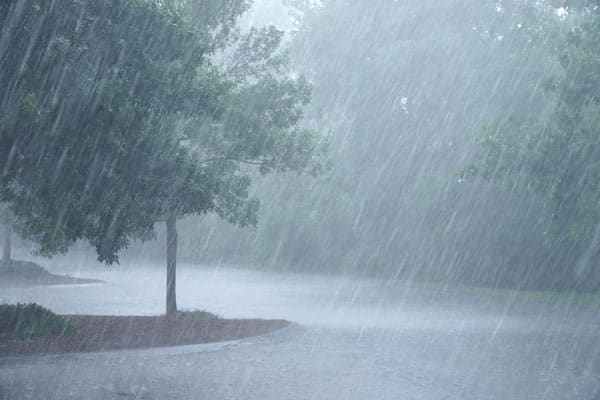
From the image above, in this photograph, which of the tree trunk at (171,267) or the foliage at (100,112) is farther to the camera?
the tree trunk at (171,267)

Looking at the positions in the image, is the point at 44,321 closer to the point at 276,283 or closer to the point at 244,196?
the point at 244,196

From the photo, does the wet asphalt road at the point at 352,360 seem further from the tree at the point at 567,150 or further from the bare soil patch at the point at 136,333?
the tree at the point at 567,150

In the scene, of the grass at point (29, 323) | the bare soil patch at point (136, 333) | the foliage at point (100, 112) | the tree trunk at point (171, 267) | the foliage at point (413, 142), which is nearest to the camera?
the foliage at point (100, 112)

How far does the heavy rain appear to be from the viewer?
10.4m

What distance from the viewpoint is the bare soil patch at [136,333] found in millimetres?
11500

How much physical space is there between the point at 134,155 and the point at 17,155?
1721 mm

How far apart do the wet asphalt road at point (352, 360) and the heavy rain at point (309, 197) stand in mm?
75

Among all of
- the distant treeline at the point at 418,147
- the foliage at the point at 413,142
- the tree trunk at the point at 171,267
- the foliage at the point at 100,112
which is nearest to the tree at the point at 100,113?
the foliage at the point at 100,112

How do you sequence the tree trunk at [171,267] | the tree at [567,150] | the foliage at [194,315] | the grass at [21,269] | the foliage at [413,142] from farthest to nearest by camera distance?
the foliage at [413,142]
the grass at [21,269]
the tree at [567,150]
the tree trunk at [171,267]
the foliage at [194,315]

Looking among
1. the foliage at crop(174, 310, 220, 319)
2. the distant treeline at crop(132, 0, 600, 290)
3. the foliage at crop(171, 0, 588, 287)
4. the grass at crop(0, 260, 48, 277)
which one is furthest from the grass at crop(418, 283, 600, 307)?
the grass at crop(0, 260, 48, 277)

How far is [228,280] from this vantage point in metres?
34.3

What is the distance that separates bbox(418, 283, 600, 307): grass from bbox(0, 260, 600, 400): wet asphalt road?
3165 mm

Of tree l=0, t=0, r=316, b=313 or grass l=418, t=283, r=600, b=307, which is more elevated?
tree l=0, t=0, r=316, b=313

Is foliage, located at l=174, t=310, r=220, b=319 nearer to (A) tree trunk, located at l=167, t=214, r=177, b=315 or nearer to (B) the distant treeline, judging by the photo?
(A) tree trunk, located at l=167, t=214, r=177, b=315
